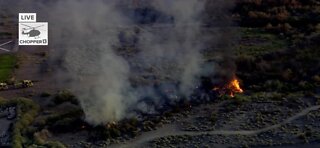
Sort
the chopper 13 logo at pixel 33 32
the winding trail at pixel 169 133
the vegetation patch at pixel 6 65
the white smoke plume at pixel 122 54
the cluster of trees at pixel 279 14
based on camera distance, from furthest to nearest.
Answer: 1. the cluster of trees at pixel 279 14
2. the chopper 13 logo at pixel 33 32
3. the vegetation patch at pixel 6 65
4. the white smoke plume at pixel 122 54
5. the winding trail at pixel 169 133

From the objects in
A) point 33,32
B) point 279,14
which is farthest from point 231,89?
point 33,32

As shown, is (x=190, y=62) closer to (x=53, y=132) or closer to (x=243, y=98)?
(x=243, y=98)

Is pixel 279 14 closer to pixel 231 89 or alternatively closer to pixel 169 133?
pixel 231 89

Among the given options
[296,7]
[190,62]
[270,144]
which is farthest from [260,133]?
[296,7]

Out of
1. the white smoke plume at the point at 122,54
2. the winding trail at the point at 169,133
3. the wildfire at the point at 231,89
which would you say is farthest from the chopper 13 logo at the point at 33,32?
the winding trail at the point at 169,133

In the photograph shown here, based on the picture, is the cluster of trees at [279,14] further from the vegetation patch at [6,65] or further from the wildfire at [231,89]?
the vegetation patch at [6,65]

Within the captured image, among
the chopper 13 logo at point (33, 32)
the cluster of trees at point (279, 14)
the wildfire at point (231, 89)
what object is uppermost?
the cluster of trees at point (279, 14)
